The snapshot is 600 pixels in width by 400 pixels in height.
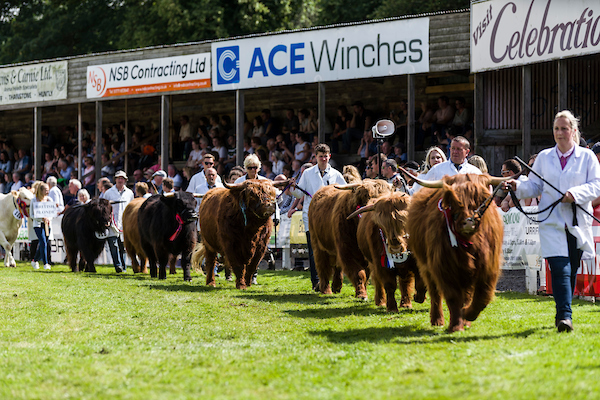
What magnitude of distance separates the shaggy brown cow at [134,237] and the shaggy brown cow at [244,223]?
312cm

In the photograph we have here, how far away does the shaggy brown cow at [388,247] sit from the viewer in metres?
7.65

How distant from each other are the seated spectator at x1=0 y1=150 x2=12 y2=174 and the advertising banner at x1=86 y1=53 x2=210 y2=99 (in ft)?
23.6

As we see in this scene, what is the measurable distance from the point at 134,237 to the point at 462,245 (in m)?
9.05

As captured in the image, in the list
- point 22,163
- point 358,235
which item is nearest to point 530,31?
point 358,235

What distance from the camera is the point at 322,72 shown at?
55.8ft

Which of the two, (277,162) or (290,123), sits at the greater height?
(290,123)

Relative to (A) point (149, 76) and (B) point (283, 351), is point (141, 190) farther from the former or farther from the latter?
(B) point (283, 351)

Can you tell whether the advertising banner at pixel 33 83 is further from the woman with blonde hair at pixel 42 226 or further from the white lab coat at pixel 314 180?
the white lab coat at pixel 314 180

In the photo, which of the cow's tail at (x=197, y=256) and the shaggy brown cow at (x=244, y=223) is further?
the cow's tail at (x=197, y=256)

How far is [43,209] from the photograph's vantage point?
628 inches

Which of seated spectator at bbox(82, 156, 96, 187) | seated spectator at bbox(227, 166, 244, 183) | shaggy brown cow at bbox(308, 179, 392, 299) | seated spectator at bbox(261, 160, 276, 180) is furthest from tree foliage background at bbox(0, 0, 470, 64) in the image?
shaggy brown cow at bbox(308, 179, 392, 299)

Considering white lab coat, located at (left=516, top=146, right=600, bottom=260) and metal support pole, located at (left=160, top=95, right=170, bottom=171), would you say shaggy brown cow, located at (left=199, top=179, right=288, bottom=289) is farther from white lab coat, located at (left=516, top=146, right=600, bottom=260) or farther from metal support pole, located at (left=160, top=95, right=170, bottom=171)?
metal support pole, located at (left=160, top=95, right=170, bottom=171)

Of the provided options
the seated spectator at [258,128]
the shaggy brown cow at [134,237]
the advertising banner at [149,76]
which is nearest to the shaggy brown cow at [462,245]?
the shaggy brown cow at [134,237]

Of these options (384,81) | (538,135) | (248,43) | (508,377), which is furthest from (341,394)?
(384,81)
